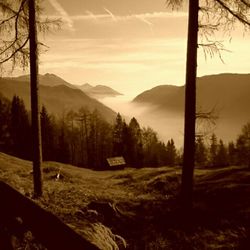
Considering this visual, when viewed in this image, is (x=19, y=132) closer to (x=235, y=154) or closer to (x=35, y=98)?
(x=235, y=154)

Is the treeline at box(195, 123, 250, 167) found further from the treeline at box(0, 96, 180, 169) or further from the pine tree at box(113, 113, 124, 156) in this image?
the pine tree at box(113, 113, 124, 156)

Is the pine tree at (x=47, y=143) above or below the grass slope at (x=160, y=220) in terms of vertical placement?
below

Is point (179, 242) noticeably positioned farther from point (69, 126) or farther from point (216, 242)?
point (69, 126)

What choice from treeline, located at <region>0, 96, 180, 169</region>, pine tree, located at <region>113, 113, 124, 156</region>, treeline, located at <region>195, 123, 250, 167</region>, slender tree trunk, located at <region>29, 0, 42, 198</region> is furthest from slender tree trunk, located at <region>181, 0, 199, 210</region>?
pine tree, located at <region>113, 113, 124, 156</region>

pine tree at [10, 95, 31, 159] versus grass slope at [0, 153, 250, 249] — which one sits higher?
grass slope at [0, 153, 250, 249]

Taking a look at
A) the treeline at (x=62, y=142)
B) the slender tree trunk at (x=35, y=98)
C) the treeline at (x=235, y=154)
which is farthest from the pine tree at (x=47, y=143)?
the slender tree trunk at (x=35, y=98)

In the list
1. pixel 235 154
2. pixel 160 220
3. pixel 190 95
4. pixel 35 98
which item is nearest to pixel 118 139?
pixel 235 154

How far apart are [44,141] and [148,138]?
128 feet

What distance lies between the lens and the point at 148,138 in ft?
369

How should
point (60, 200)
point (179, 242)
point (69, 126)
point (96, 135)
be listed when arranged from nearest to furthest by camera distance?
point (179, 242) → point (60, 200) → point (96, 135) → point (69, 126)

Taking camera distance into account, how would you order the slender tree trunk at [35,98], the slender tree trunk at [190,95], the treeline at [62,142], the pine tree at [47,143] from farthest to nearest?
the pine tree at [47,143]
the treeline at [62,142]
the slender tree trunk at [35,98]
the slender tree trunk at [190,95]

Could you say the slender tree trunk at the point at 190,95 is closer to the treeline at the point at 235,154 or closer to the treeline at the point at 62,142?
the treeline at the point at 62,142

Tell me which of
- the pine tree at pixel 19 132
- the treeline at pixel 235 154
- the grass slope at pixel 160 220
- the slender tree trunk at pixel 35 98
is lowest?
the treeline at pixel 235 154

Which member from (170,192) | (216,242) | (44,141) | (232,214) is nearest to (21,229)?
(216,242)
